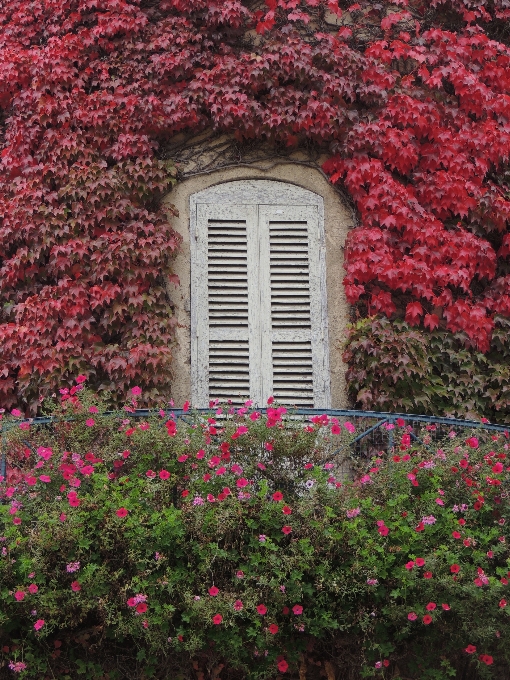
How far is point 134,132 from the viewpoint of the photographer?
29.8 ft

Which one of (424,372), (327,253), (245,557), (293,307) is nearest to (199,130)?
(327,253)

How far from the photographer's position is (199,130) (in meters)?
9.25

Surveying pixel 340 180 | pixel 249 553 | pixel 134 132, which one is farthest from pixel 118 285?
pixel 249 553

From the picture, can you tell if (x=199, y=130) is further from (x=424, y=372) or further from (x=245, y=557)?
(x=245, y=557)

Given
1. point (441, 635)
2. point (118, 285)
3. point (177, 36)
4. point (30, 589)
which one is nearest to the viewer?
point (30, 589)

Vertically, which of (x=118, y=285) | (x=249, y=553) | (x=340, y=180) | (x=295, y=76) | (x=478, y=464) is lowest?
(x=249, y=553)

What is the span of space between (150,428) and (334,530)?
1.29m

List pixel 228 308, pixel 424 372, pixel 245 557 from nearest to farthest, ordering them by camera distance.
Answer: pixel 245 557 < pixel 424 372 < pixel 228 308

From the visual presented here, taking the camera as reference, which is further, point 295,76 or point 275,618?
point 295,76

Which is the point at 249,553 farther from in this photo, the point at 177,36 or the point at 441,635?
the point at 177,36

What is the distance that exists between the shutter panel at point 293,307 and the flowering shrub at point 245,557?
198 cm

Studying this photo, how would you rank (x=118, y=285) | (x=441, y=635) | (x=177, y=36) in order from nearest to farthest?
(x=441, y=635) < (x=118, y=285) < (x=177, y=36)

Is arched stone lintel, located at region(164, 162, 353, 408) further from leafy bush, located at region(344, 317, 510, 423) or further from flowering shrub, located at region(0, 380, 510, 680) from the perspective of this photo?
flowering shrub, located at region(0, 380, 510, 680)

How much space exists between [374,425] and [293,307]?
1734 millimetres
